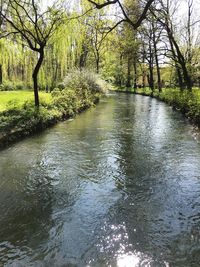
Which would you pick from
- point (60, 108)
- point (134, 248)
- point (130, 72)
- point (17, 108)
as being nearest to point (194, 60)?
point (60, 108)

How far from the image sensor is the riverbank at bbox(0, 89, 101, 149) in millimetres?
11034

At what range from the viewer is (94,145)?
419 inches

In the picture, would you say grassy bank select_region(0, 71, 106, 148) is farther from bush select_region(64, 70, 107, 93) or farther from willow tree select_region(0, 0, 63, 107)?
bush select_region(64, 70, 107, 93)

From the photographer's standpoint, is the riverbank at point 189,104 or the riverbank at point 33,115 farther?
the riverbank at point 189,104

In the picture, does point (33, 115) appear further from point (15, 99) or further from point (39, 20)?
point (39, 20)

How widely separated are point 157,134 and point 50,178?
641 centimetres

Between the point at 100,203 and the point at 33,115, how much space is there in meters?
7.92

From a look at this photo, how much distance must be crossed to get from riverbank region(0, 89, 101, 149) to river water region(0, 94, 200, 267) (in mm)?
548

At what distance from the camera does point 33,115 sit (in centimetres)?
1310

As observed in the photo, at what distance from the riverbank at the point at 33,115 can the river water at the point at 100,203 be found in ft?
1.80

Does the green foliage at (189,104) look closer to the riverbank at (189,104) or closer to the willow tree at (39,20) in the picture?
the riverbank at (189,104)

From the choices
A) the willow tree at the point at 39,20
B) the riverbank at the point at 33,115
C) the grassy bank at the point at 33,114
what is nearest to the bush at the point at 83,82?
the grassy bank at the point at 33,114

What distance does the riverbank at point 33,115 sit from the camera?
11034 millimetres

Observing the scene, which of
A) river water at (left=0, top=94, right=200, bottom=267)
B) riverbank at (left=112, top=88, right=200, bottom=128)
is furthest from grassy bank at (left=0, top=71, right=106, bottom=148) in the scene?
riverbank at (left=112, top=88, right=200, bottom=128)
